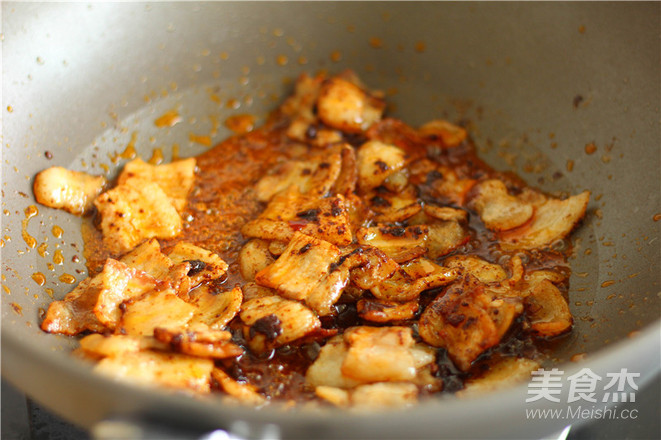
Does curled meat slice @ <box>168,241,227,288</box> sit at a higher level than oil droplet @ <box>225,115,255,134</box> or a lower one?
lower

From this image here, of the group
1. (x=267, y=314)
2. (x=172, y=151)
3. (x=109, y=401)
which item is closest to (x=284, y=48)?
(x=172, y=151)

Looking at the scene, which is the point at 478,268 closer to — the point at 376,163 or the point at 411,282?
the point at 411,282

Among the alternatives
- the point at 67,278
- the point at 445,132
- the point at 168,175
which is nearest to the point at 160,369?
the point at 67,278

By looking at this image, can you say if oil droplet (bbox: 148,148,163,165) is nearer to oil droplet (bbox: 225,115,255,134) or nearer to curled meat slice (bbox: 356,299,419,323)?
oil droplet (bbox: 225,115,255,134)

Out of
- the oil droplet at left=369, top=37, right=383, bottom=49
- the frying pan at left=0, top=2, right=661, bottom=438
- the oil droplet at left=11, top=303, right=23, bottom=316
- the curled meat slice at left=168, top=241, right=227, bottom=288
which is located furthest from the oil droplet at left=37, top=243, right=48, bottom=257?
the oil droplet at left=369, top=37, right=383, bottom=49

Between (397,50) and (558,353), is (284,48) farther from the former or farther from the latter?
(558,353)

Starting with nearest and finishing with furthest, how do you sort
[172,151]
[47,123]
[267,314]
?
[267,314], [47,123], [172,151]
